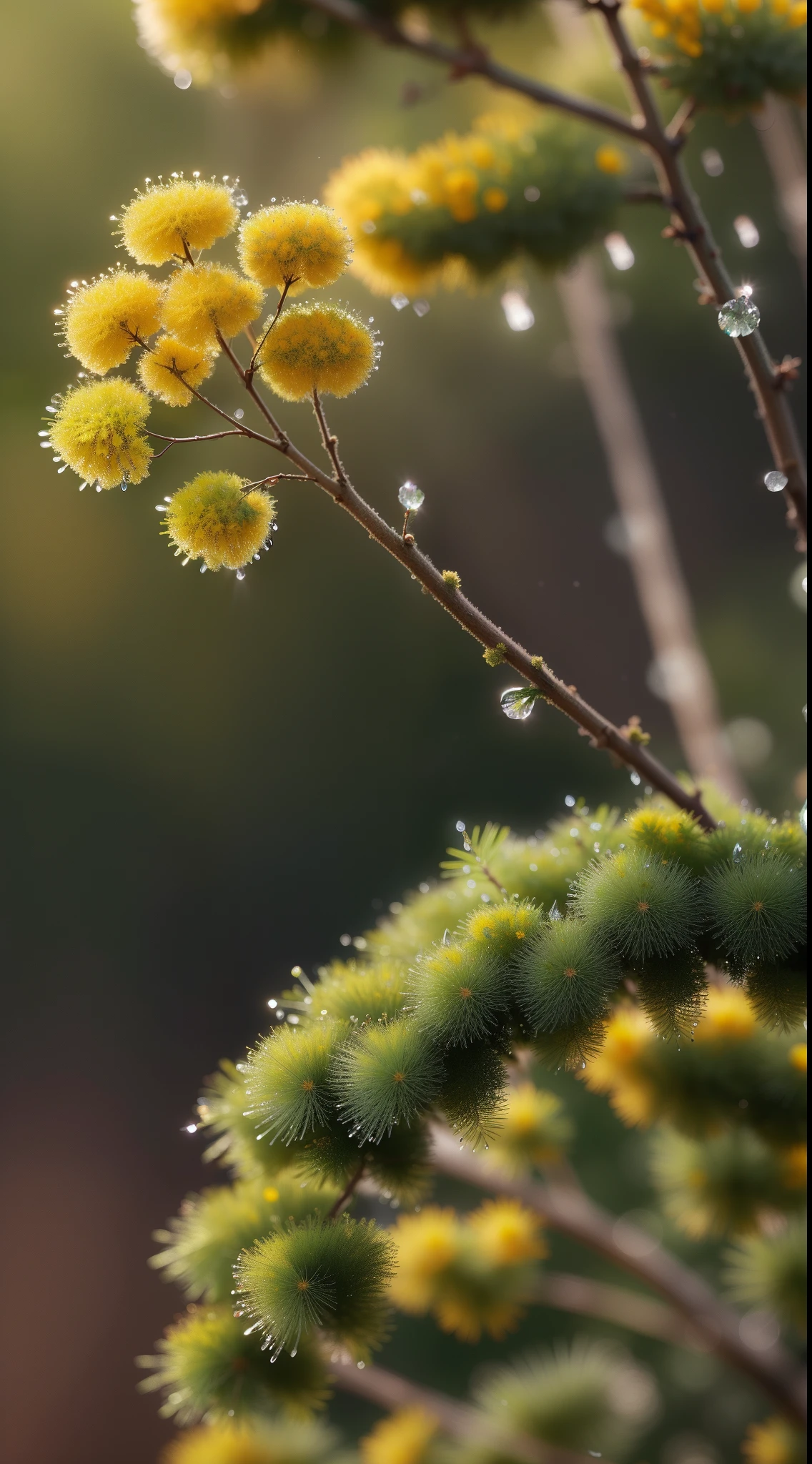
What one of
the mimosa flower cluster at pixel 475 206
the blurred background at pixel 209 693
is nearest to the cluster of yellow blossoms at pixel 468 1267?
the blurred background at pixel 209 693

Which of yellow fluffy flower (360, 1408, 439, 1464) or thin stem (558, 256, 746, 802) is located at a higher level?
thin stem (558, 256, 746, 802)

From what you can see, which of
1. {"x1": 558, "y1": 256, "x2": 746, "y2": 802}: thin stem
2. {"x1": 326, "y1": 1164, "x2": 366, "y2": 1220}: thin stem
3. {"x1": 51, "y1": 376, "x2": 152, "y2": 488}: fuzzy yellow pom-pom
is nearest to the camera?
{"x1": 51, "y1": 376, "x2": 152, "y2": 488}: fuzzy yellow pom-pom

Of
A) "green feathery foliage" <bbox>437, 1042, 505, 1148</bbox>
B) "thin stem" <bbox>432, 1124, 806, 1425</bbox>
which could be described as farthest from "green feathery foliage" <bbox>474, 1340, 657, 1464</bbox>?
"green feathery foliage" <bbox>437, 1042, 505, 1148</bbox>

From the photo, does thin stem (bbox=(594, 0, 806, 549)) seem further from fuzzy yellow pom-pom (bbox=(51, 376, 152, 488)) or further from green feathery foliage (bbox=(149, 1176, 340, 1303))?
green feathery foliage (bbox=(149, 1176, 340, 1303))

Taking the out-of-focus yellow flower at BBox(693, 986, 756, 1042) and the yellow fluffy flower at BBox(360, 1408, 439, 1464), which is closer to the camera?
the out-of-focus yellow flower at BBox(693, 986, 756, 1042)

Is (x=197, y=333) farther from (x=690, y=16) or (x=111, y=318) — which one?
(x=690, y=16)

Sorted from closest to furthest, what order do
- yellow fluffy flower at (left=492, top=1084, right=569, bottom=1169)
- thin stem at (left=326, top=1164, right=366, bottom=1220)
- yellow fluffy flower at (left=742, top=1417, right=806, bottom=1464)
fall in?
thin stem at (left=326, top=1164, right=366, bottom=1220)
yellow fluffy flower at (left=492, top=1084, right=569, bottom=1169)
yellow fluffy flower at (left=742, top=1417, right=806, bottom=1464)

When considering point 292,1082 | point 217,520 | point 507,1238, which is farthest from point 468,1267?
point 217,520
